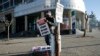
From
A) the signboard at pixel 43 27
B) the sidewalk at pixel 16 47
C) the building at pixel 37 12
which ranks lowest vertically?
the sidewalk at pixel 16 47

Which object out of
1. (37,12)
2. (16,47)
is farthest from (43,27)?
(37,12)

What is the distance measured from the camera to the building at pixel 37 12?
4293 cm

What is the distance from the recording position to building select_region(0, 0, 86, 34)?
42.9 m

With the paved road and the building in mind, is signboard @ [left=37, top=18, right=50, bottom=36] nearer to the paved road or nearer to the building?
the paved road

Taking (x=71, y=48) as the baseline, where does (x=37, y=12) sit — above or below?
above

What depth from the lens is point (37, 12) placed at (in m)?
46.9

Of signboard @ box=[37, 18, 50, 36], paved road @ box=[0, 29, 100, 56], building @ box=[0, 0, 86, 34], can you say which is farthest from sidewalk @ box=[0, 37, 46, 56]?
building @ box=[0, 0, 86, 34]

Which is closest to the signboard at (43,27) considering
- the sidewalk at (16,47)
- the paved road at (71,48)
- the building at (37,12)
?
the paved road at (71,48)

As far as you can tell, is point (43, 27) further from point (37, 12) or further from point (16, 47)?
point (37, 12)

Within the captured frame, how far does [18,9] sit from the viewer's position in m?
52.2

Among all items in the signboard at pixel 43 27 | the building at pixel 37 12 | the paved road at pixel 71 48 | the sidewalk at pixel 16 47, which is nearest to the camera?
the signboard at pixel 43 27

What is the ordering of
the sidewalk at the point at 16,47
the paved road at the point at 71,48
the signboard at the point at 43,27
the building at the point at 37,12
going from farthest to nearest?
the building at the point at 37,12 < the sidewalk at the point at 16,47 < the paved road at the point at 71,48 < the signboard at the point at 43,27

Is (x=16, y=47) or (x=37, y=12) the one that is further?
(x=37, y=12)

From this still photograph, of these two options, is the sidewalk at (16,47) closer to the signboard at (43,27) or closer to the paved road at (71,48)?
the paved road at (71,48)
